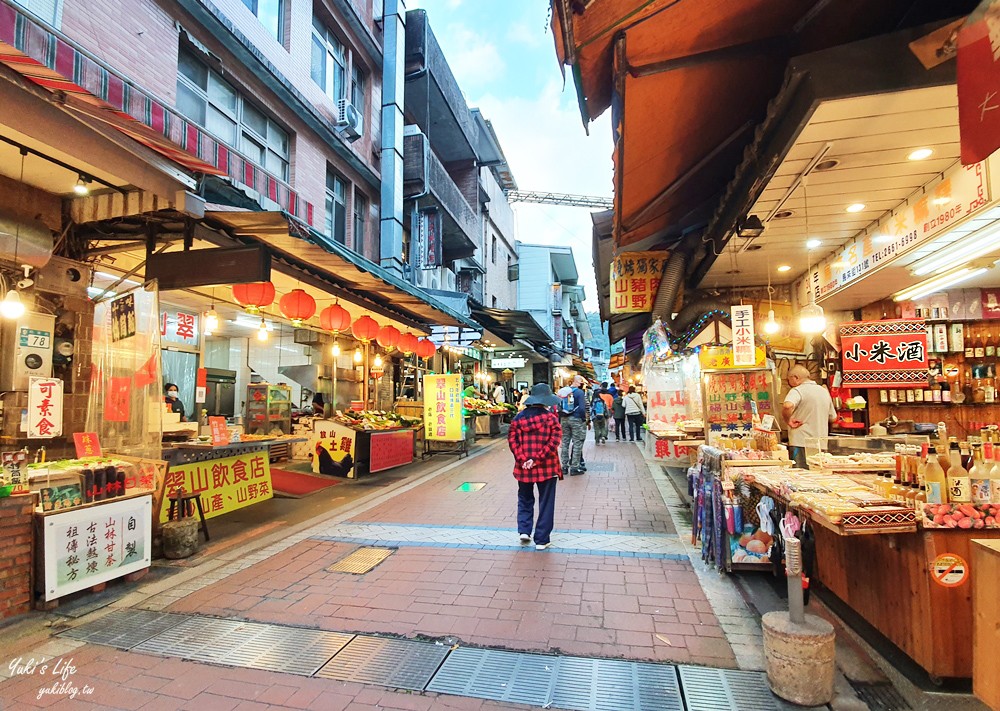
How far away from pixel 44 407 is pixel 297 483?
205 inches

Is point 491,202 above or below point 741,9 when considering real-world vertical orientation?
above

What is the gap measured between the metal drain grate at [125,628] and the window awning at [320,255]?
4.11 meters

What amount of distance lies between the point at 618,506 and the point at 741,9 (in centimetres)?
643

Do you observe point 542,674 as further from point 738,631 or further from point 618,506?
point 618,506

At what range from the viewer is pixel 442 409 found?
13.7m

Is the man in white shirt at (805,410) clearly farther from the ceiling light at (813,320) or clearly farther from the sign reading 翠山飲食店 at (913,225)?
the sign reading 翠山飲食店 at (913,225)

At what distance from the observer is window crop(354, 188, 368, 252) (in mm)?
15330

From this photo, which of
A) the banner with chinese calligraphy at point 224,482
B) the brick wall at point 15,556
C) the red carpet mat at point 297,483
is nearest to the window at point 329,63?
the red carpet mat at point 297,483

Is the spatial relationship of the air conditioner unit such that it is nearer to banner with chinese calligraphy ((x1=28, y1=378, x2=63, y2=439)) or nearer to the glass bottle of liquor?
banner with chinese calligraphy ((x1=28, y1=378, x2=63, y2=439))

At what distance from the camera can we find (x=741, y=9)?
3.72 m

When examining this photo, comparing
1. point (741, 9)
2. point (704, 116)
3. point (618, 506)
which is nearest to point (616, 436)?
point (618, 506)

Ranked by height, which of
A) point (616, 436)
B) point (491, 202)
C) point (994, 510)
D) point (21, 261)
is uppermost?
point (491, 202)

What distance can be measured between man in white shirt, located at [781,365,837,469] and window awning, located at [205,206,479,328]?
6.48 metres

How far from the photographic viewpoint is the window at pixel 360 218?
15.3 meters
